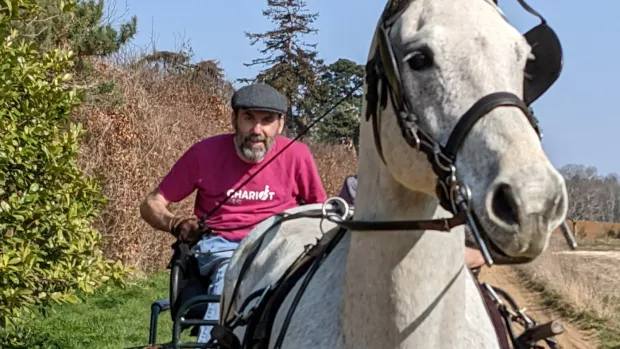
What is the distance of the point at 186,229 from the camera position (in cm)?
493

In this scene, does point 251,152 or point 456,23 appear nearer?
point 456,23

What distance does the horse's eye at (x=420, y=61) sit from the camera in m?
2.59

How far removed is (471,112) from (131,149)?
38.5 feet

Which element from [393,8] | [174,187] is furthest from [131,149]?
[393,8]

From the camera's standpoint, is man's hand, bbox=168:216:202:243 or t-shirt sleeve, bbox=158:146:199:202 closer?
man's hand, bbox=168:216:202:243

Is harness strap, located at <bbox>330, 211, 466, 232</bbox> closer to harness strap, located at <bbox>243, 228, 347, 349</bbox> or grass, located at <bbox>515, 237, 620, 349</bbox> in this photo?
harness strap, located at <bbox>243, 228, 347, 349</bbox>

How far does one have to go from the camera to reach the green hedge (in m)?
6.71

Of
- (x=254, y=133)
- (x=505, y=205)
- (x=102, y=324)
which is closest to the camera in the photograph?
(x=505, y=205)

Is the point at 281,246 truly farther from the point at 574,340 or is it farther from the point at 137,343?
the point at 574,340

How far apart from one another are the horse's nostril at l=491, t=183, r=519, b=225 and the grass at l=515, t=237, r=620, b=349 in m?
8.50

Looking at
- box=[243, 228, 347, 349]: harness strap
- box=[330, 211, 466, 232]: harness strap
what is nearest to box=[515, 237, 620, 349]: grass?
box=[243, 228, 347, 349]: harness strap

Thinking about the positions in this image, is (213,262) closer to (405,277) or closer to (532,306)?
(405,277)

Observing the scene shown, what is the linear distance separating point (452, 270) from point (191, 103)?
49.3 ft

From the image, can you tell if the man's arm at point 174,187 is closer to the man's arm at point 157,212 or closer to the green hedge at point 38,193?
the man's arm at point 157,212
